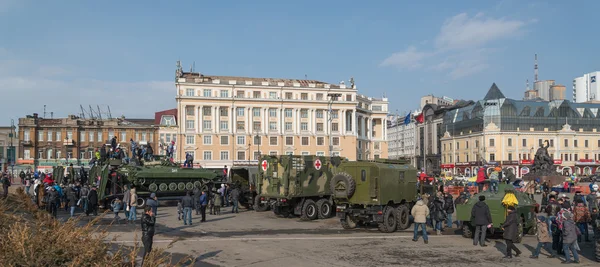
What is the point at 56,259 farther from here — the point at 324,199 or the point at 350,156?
the point at 350,156

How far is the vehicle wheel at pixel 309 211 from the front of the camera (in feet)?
82.7

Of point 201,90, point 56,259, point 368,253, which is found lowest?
point 368,253

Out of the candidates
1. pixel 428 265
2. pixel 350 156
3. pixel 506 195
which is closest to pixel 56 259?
pixel 428 265

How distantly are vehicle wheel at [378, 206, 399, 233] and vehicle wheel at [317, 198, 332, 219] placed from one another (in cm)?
557

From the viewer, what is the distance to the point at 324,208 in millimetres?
26078

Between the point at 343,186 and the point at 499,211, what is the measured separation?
578cm

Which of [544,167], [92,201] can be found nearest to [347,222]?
[92,201]

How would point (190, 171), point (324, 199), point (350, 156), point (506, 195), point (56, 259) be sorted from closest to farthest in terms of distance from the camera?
point (56, 259) < point (506, 195) < point (324, 199) < point (190, 171) < point (350, 156)

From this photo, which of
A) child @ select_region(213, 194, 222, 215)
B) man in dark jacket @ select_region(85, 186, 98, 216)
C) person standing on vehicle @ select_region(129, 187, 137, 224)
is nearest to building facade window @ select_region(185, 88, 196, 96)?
child @ select_region(213, 194, 222, 215)

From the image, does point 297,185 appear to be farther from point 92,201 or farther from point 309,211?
point 92,201

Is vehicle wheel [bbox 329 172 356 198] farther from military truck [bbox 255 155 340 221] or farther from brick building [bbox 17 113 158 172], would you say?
brick building [bbox 17 113 158 172]

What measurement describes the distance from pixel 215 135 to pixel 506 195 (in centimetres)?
6847

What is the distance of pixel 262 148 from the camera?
8362cm

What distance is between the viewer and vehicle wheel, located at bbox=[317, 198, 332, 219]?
2577 cm
